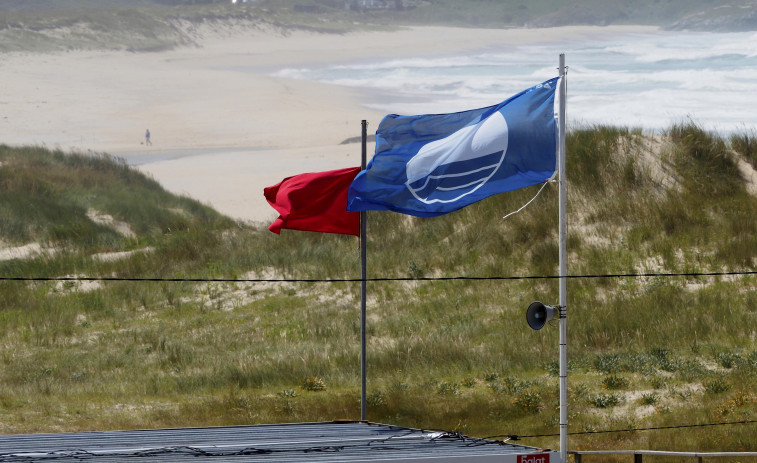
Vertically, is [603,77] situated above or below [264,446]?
above

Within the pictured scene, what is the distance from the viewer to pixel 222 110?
241ft

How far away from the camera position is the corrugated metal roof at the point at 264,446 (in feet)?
32.8

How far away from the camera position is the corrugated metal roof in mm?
10008

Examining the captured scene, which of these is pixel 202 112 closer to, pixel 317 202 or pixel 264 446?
pixel 317 202

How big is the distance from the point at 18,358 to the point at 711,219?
15533 millimetres

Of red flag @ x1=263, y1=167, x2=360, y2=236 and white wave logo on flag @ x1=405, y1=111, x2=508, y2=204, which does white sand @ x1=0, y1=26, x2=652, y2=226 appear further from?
white wave logo on flag @ x1=405, y1=111, x2=508, y2=204

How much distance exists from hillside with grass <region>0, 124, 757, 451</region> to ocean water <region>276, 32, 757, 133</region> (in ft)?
125

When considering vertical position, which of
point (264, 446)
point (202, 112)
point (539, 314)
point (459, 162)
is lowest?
point (264, 446)

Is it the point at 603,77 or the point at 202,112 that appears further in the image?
the point at 603,77

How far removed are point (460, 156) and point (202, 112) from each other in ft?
205

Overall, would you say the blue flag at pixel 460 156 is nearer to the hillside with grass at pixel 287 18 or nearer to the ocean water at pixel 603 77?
the ocean water at pixel 603 77

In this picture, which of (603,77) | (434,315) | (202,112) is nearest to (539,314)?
(434,315)

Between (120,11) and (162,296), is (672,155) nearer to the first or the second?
(162,296)

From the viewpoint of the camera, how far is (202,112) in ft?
239
